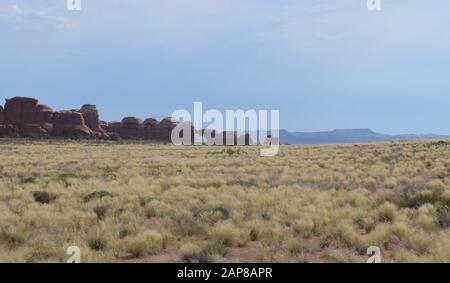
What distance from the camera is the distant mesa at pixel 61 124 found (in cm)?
11500

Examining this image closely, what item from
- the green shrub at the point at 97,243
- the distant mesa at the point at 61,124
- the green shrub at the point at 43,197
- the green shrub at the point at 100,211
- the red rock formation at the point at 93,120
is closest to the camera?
the green shrub at the point at 97,243

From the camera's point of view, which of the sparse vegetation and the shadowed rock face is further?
the shadowed rock face

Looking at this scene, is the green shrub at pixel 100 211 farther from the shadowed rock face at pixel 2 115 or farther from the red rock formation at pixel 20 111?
the shadowed rock face at pixel 2 115

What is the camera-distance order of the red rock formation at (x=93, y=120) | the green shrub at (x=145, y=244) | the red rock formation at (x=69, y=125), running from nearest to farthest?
the green shrub at (x=145, y=244)
the red rock formation at (x=69, y=125)
the red rock formation at (x=93, y=120)

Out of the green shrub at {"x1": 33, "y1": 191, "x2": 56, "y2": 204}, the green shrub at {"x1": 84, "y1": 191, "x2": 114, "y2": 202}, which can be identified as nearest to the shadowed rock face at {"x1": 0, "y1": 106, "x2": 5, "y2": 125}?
the green shrub at {"x1": 33, "y1": 191, "x2": 56, "y2": 204}

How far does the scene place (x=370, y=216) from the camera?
38.2 feet

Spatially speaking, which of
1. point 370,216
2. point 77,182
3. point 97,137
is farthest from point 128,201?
point 97,137

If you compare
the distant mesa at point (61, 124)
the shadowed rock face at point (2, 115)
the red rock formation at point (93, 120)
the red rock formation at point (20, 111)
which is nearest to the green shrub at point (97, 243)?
the distant mesa at point (61, 124)

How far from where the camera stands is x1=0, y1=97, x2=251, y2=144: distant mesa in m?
115

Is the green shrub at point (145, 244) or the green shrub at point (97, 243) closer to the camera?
the green shrub at point (145, 244)

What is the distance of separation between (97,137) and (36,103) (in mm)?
21033

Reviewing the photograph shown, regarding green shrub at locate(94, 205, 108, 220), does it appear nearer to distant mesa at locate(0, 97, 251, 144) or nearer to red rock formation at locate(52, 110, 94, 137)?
distant mesa at locate(0, 97, 251, 144)
